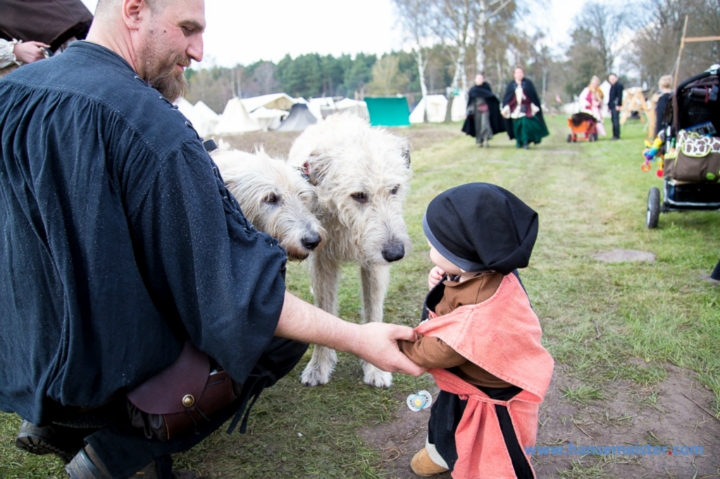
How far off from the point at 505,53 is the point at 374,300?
46.7 meters

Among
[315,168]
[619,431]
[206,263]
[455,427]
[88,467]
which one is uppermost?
[315,168]

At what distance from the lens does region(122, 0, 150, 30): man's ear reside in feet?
Answer: 6.07

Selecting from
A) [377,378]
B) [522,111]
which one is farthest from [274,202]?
[522,111]

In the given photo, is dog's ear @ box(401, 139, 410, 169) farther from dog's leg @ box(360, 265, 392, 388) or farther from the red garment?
the red garment

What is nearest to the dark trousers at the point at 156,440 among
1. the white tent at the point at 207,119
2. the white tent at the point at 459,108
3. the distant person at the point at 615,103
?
the distant person at the point at 615,103

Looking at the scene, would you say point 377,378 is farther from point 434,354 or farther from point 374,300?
point 434,354

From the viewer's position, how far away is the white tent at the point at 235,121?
32.0 meters

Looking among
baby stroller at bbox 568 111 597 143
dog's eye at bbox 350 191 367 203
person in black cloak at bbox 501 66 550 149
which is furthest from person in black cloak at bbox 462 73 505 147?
dog's eye at bbox 350 191 367 203

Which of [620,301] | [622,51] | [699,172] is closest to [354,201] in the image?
[620,301]

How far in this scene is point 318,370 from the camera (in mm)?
3430

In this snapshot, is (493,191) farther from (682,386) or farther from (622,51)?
(622,51)

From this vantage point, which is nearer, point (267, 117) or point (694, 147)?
point (694, 147)

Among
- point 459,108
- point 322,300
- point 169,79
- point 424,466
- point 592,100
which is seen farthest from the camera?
point 459,108

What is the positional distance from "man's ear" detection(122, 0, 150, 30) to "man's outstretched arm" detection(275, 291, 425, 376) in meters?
1.20
